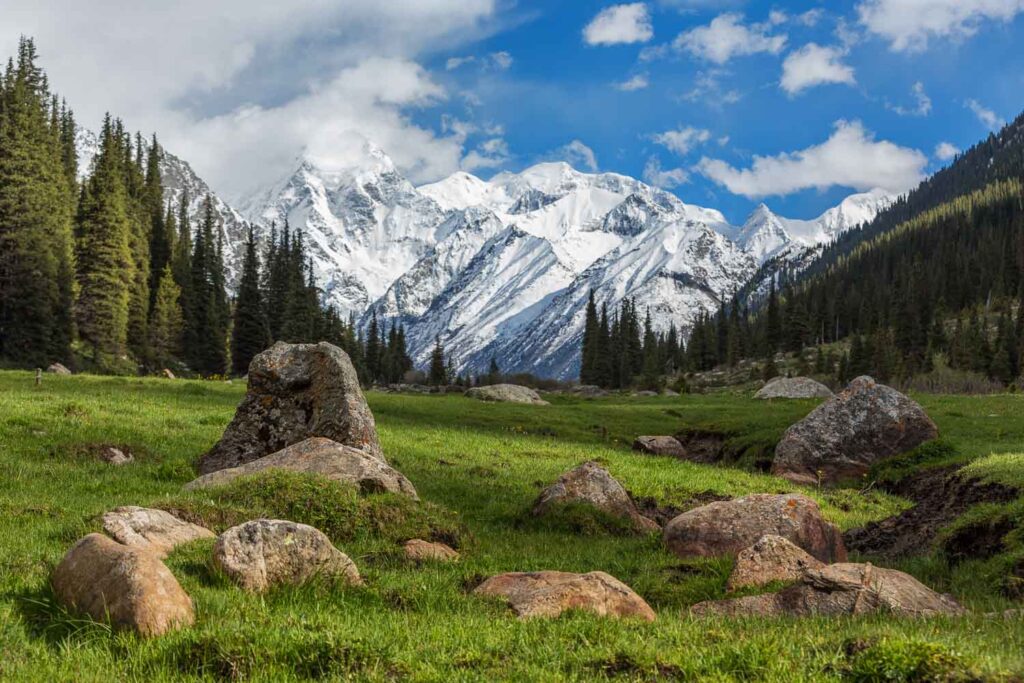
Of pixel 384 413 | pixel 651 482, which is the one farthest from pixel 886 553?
pixel 384 413

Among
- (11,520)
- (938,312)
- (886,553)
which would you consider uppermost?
(938,312)

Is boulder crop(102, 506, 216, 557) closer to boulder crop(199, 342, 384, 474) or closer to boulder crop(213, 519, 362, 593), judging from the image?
boulder crop(213, 519, 362, 593)

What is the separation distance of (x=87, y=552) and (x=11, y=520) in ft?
20.3

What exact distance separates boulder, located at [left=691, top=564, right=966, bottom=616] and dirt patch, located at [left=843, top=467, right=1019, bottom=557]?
17.9ft

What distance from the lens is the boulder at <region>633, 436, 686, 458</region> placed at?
37531 mm

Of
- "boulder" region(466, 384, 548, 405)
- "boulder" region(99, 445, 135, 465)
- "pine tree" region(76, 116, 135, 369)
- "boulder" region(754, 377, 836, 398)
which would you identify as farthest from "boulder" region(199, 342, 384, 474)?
"pine tree" region(76, 116, 135, 369)

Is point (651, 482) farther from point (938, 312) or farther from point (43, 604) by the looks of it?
point (938, 312)

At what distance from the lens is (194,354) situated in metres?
100

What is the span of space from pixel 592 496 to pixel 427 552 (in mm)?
6457

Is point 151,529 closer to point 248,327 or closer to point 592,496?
point 592,496

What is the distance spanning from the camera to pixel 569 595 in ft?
32.3

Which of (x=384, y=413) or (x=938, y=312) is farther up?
(x=938, y=312)

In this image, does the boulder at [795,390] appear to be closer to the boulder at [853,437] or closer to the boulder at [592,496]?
the boulder at [853,437]

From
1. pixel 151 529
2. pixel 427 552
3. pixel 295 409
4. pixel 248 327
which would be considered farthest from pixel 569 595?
pixel 248 327
